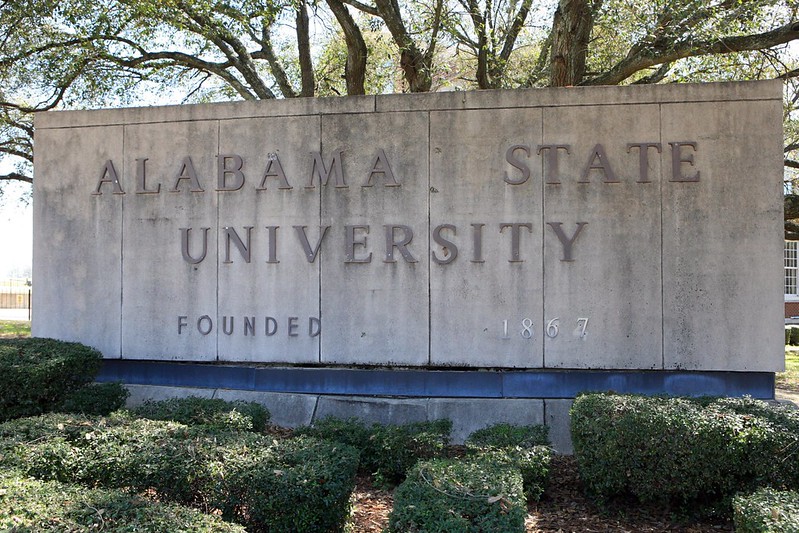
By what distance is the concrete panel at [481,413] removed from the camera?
7020mm

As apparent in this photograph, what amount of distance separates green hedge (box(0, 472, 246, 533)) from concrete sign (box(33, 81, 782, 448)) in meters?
4.37

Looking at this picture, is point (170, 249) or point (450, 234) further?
point (170, 249)

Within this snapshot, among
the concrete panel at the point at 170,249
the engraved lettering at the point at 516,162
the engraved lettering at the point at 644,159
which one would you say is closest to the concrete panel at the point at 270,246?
the concrete panel at the point at 170,249

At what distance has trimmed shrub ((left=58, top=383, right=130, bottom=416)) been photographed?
650 centimetres

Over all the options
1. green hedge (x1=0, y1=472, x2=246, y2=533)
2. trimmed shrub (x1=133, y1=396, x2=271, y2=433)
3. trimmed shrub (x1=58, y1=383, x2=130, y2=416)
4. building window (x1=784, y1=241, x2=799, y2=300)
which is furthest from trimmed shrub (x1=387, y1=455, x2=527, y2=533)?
building window (x1=784, y1=241, x2=799, y2=300)

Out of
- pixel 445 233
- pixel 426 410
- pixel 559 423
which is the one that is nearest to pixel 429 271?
pixel 445 233

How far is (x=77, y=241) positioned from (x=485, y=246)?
512cm

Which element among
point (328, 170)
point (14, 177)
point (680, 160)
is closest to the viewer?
point (680, 160)

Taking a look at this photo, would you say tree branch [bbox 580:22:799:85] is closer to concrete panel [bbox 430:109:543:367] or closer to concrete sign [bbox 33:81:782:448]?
concrete sign [bbox 33:81:782:448]

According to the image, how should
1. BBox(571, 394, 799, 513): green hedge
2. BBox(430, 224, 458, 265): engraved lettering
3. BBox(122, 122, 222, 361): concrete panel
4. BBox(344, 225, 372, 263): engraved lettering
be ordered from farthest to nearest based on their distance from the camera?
1. BBox(122, 122, 222, 361): concrete panel
2. BBox(344, 225, 372, 263): engraved lettering
3. BBox(430, 224, 458, 265): engraved lettering
4. BBox(571, 394, 799, 513): green hedge

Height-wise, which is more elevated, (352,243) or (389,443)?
(352,243)

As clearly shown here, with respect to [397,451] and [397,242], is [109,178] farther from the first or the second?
[397,451]

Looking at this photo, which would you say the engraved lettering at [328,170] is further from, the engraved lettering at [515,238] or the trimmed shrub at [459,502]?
the trimmed shrub at [459,502]

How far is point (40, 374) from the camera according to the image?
21.5 ft
